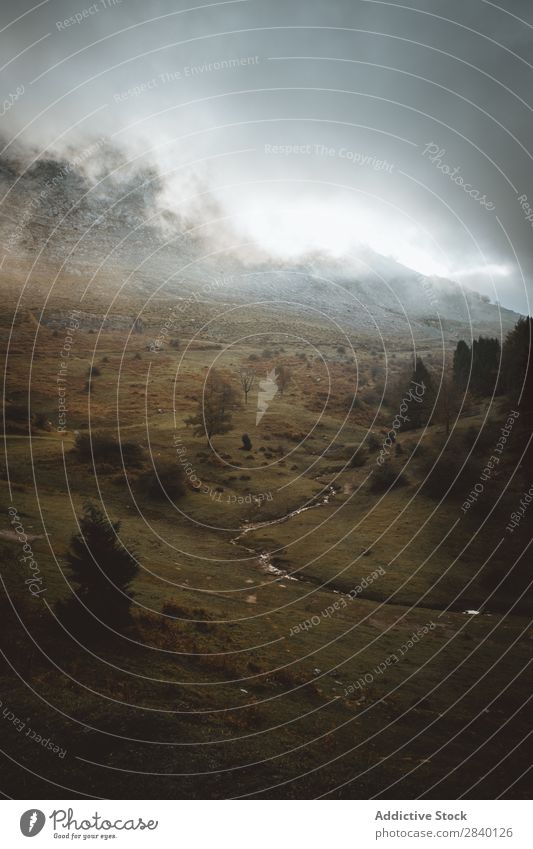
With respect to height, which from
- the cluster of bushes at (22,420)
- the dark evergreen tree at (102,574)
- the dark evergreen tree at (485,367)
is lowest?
the dark evergreen tree at (102,574)

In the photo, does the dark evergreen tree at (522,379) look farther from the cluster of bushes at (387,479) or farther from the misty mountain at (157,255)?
the misty mountain at (157,255)

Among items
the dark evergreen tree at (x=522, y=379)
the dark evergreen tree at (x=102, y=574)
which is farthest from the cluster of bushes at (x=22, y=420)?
the dark evergreen tree at (x=522, y=379)

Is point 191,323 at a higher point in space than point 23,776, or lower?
higher

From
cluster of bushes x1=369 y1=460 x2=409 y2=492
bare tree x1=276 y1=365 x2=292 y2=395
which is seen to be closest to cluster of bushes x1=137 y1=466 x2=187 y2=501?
cluster of bushes x1=369 y1=460 x2=409 y2=492

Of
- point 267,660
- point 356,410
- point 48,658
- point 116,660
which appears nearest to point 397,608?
point 267,660
